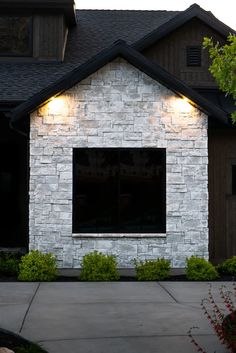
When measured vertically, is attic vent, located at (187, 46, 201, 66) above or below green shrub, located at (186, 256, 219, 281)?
above

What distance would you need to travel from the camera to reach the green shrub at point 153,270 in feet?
35.5

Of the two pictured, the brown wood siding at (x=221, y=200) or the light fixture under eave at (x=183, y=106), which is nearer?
the light fixture under eave at (x=183, y=106)

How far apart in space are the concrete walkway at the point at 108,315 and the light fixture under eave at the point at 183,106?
3.79 m

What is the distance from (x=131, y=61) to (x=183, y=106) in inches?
58.4

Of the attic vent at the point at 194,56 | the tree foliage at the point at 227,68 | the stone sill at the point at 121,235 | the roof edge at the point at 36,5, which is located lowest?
the stone sill at the point at 121,235

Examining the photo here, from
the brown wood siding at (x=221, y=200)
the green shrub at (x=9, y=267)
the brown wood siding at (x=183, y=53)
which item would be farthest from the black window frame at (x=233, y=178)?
the green shrub at (x=9, y=267)

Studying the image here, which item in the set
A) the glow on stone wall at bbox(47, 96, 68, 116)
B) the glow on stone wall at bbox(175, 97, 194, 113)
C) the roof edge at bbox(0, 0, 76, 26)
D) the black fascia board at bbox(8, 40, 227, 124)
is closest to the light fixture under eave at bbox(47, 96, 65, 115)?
the glow on stone wall at bbox(47, 96, 68, 116)

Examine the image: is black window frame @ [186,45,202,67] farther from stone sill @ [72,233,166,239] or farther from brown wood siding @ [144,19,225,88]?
stone sill @ [72,233,166,239]

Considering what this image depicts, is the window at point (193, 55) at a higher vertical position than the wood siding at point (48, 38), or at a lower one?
lower

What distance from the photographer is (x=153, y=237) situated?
467 inches

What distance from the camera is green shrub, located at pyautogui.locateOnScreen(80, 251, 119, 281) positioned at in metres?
10.8

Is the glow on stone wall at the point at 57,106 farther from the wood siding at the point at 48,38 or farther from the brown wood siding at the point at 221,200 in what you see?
the wood siding at the point at 48,38

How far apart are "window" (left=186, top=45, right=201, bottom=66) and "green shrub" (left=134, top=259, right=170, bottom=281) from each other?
581 cm

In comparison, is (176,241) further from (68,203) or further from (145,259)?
(68,203)
